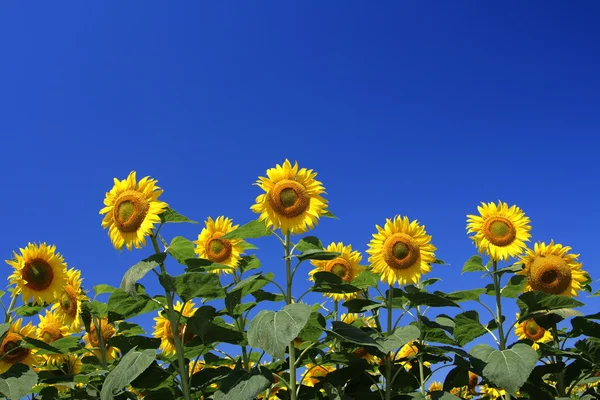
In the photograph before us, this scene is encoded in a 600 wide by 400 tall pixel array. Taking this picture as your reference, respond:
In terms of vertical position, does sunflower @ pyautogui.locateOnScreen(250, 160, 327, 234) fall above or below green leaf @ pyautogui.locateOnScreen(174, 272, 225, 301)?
above

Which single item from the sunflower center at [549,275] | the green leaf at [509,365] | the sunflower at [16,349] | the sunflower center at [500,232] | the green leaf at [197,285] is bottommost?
the green leaf at [509,365]

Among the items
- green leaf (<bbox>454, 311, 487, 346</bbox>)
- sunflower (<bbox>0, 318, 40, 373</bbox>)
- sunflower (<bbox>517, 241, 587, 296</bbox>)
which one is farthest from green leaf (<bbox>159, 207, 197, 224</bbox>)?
sunflower (<bbox>517, 241, 587, 296</bbox>)

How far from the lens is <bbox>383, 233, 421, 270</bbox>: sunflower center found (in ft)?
20.8

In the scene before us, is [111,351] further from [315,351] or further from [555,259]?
[555,259]

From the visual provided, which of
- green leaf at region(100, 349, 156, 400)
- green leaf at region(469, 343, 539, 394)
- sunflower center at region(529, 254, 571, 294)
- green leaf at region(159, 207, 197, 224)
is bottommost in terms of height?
green leaf at region(100, 349, 156, 400)

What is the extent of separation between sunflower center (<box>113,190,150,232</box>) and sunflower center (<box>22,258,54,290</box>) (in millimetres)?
2050

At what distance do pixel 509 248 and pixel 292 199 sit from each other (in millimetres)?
2913

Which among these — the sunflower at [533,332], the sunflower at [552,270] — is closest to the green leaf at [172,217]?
the sunflower at [552,270]

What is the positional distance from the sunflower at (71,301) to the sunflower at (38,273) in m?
0.18

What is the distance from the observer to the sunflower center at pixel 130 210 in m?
5.60

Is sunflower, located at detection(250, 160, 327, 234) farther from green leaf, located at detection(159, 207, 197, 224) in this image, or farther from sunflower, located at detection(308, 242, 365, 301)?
sunflower, located at detection(308, 242, 365, 301)

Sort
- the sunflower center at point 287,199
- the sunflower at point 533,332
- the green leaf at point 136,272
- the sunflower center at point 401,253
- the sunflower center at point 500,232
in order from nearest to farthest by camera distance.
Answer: the green leaf at point 136,272, the sunflower center at point 287,199, the sunflower center at point 401,253, the sunflower center at point 500,232, the sunflower at point 533,332

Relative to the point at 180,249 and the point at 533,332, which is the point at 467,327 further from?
the point at 180,249

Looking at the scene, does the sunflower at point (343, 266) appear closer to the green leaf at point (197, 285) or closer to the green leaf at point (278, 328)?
the green leaf at point (197, 285)
